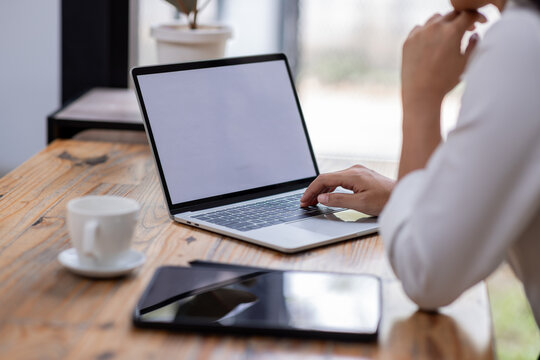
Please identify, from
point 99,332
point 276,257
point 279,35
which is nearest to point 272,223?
point 276,257

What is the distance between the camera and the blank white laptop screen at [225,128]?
103 cm

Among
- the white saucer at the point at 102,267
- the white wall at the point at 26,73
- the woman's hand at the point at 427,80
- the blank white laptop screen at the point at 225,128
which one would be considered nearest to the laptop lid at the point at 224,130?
the blank white laptop screen at the point at 225,128

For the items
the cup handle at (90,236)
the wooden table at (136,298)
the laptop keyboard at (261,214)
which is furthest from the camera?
the laptop keyboard at (261,214)

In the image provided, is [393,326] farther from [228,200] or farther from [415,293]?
[228,200]

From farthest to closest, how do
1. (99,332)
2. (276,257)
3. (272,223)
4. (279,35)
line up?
(279,35)
(272,223)
(276,257)
(99,332)

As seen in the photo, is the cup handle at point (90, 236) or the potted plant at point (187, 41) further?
the potted plant at point (187, 41)

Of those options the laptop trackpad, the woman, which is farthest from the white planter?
the woman

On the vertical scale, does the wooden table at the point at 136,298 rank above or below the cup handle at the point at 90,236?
below

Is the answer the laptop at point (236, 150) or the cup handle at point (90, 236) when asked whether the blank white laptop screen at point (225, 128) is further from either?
the cup handle at point (90, 236)

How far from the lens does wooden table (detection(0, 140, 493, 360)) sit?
2.06ft

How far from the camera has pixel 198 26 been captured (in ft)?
5.33

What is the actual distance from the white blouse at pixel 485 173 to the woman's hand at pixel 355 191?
303 mm

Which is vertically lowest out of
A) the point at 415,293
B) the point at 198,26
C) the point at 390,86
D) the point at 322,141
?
the point at 322,141

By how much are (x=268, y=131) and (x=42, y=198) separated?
364 mm
